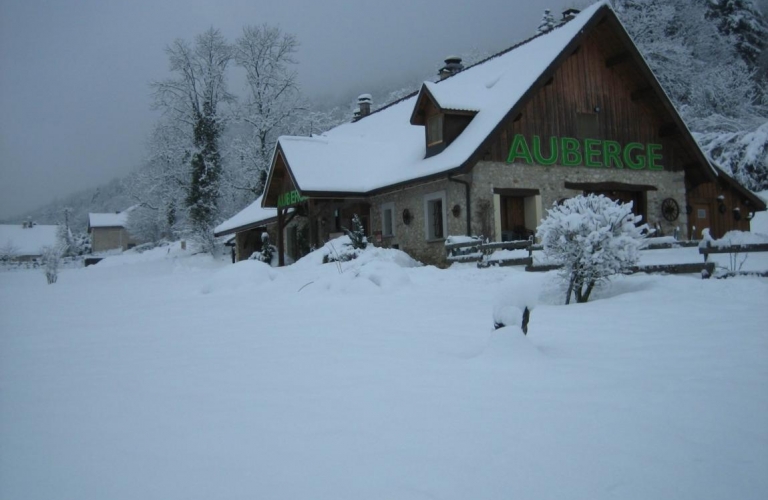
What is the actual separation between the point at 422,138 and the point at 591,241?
1198 cm

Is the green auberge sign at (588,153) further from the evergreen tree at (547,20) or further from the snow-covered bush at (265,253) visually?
the evergreen tree at (547,20)

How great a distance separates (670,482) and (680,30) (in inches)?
1337

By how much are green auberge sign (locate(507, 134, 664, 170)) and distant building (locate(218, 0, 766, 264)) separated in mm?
→ 39

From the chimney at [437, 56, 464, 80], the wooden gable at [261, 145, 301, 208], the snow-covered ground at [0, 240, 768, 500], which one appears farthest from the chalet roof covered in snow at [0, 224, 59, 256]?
the snow-covered ground at [0, 240, 768, 500]

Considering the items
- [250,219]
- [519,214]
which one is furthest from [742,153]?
[250,219]

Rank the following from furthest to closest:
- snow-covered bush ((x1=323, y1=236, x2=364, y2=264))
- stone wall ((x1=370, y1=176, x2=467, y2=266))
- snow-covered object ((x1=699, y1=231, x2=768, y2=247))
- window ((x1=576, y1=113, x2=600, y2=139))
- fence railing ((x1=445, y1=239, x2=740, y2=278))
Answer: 1. window ((x1=576, y1=113, x2=600, y2=139))
2. stone wall ((x1=370, y1=176, x2=467, y2=266))
3. snow-covered bush ((x1=323, y1=236, x2=364, y2=264))
4. snow-covered object ((x1=699, y1=231, x2=768, y2=247))
5. fence railing ((x1=445, y1=239, x2=740, y2=278))

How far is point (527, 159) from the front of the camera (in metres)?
16.4

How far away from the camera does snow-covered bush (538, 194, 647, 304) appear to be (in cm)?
812

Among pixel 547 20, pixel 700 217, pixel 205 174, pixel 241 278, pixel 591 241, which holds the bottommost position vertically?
pixel 241 278

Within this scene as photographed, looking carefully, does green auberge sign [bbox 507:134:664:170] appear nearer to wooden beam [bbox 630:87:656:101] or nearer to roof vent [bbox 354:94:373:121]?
wooden beam [bbox 630:87:656:101]

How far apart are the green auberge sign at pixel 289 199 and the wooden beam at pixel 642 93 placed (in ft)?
36.8

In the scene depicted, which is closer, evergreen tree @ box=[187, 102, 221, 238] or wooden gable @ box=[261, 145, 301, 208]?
wooden gable @ box=[261, 145, 301, 208]

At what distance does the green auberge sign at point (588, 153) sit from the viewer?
16.4 metres

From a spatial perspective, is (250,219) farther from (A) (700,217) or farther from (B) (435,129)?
(A) (700,217)
